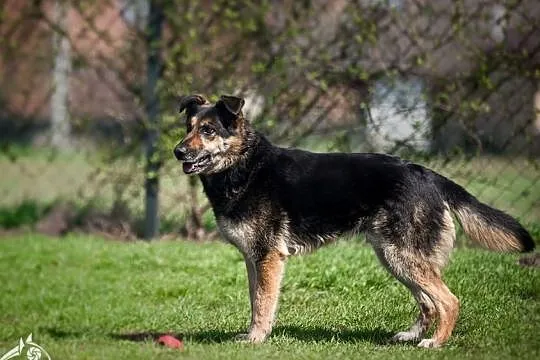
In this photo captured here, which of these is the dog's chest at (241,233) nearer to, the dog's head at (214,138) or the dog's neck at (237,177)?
the dog's neck at (237,177)

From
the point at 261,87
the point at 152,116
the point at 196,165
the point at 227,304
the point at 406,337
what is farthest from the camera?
the point at 152,116

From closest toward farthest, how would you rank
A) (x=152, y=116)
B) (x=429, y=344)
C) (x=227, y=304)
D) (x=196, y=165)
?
(x=429, y=344) < (x=196, y=165) < (x=227, y=304) < (x=152, y=116)

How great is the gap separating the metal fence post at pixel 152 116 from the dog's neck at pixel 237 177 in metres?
3.68

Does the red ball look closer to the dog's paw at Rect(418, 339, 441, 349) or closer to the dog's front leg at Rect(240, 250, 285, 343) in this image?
the dog's front leg at Rect(240, 250, 285, 343)

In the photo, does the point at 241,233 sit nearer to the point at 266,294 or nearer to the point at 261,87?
the point at 266,294

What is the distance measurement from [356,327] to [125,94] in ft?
17.3

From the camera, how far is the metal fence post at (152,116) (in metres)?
10.0

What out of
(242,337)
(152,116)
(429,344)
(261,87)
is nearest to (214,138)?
A: (242,337)

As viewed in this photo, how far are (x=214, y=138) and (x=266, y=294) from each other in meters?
1.15

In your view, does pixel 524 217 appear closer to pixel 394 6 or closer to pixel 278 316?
pixel 394 6

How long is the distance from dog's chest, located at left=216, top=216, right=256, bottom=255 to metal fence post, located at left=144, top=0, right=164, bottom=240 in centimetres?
391

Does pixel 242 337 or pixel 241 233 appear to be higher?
pixel 241 233

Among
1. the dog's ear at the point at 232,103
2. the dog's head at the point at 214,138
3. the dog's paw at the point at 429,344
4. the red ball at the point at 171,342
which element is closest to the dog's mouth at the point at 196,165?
the dog's head at the point at 214,138

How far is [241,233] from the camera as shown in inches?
237
